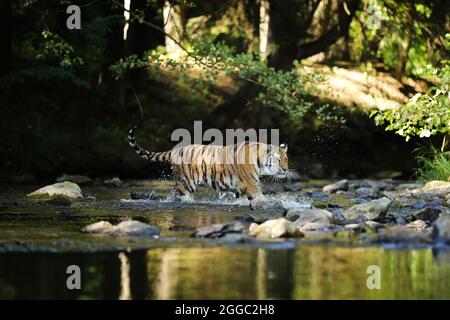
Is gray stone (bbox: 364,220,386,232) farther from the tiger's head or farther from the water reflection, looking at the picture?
the tiger's head

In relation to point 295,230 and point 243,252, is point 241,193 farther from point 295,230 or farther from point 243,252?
point 243,252

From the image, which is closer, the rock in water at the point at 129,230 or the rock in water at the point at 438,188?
the rock in water at the point at 129,230

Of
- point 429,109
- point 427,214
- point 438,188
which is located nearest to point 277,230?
point 427,214

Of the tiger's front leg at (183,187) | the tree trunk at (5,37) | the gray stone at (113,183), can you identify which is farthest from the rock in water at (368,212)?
the tree trunk at (5,37)

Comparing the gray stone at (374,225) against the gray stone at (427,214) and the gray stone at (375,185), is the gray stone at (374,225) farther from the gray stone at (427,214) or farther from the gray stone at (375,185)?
the gray stone at (375,185)

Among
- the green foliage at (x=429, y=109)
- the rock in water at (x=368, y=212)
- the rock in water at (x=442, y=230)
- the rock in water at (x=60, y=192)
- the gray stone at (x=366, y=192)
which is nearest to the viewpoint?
the rock in water at (x=442, y=230)

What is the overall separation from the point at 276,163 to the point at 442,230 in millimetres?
5095

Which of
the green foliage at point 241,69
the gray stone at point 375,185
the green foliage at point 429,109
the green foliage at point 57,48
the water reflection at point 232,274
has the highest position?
the green foliage at point 57,48

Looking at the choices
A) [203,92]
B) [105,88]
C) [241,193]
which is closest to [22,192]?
[241,193]

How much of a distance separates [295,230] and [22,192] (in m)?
8.50

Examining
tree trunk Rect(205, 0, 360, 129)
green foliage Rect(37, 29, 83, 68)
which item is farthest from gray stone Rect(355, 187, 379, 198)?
green foliage Rect(37, 29, 83, 68)

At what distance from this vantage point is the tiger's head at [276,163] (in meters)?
14.9

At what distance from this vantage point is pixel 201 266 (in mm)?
8531
